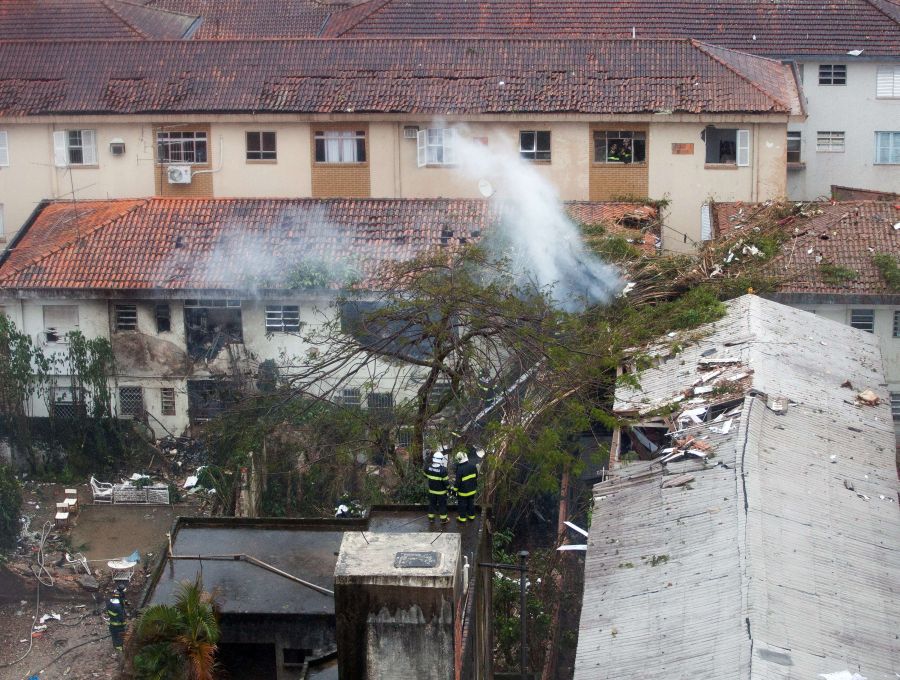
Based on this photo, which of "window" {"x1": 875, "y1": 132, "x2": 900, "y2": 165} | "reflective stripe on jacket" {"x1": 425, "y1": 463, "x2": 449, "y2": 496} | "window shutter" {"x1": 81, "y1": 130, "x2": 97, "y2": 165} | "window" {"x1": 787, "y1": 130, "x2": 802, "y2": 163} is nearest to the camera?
"reflective stripe on jacket" {"x1": 425, "y1": 463, "x2": 449, "y2": 496}

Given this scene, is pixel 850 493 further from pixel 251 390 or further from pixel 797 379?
pixel 251 390

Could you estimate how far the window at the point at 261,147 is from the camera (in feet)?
97.2

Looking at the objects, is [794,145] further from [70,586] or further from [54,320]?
[70,586]

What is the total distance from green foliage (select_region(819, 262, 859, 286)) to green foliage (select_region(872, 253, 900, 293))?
43cm

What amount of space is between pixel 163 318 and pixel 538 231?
7.09 metres

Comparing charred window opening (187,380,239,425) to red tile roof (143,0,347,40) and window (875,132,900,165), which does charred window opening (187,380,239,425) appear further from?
window (875,132,900,165)

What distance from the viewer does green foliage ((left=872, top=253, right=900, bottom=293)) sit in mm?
22047

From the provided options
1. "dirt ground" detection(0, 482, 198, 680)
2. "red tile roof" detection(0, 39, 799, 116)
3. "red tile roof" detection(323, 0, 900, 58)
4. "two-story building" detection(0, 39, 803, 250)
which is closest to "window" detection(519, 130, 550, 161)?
"two-story building" detection(0, 39, 803, 250)

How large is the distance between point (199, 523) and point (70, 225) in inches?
556

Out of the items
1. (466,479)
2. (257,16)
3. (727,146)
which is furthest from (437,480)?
(257,16)

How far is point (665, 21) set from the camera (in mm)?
34312

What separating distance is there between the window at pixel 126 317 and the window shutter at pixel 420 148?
7.96m

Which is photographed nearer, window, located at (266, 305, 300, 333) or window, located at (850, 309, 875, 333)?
window, located at (850, 309, 875, 333)

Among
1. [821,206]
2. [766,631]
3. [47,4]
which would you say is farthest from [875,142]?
[766,631]
